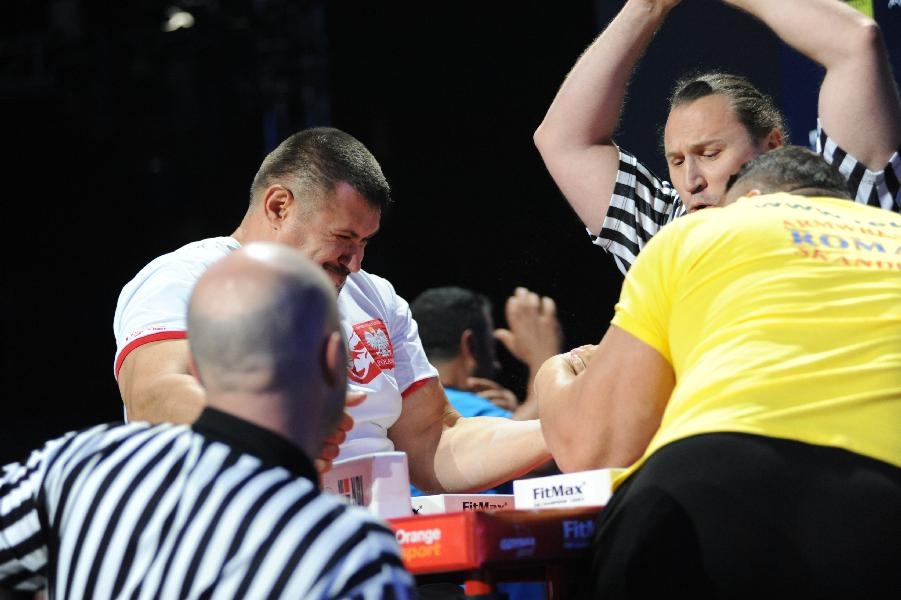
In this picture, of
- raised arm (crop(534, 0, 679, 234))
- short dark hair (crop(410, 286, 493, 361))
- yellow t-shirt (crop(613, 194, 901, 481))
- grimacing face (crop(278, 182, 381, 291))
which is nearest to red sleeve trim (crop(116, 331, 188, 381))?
grimacing face (crop(278, 182, 381, 291))

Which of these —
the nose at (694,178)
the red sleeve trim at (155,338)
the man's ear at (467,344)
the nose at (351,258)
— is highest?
the nose at (694,178)

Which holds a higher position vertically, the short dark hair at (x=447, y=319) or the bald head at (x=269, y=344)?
the short dark hair at (x=447, y=319)

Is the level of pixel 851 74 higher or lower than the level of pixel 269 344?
higher

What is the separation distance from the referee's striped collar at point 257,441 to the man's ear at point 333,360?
9 cm

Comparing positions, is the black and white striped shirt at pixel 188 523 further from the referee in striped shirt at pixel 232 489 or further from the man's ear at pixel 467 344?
the man's ear at pixel 467 344

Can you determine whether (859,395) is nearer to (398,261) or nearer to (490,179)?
(490,179)

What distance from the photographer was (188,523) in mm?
1370

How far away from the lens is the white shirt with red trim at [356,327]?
2.65 meters

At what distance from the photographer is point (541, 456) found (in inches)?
112

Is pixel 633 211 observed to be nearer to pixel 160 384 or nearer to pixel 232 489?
pixel 160 384

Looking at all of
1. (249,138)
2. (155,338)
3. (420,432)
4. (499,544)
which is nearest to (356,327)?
(420,432)

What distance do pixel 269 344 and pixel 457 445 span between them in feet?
5.70

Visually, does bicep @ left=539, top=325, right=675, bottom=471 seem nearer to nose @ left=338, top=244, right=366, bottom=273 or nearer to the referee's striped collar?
the referee's striped collar

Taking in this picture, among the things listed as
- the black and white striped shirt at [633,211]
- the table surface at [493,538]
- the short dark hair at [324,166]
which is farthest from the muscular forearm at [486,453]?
the table surface at [493,538]
